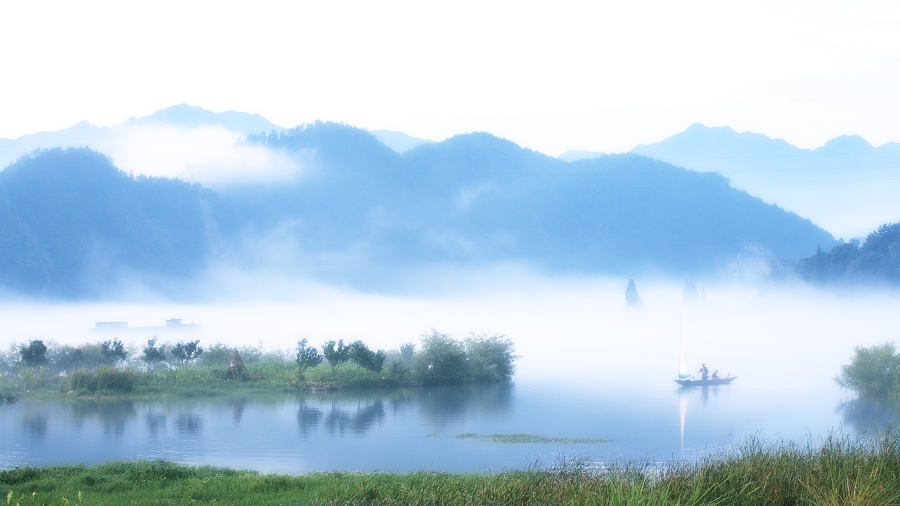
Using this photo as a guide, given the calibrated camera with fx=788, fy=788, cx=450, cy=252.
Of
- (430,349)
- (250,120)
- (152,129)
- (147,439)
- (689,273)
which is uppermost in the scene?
(250,120)

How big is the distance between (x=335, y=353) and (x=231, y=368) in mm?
4196

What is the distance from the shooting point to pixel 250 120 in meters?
149

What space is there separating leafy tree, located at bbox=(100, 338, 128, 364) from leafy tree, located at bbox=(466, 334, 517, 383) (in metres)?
14.7

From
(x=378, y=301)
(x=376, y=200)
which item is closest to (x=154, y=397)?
(x=378, y=301)

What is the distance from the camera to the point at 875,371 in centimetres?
2944

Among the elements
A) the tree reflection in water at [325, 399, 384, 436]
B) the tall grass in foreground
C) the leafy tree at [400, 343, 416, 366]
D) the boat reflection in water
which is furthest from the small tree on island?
the tall grass in foreground

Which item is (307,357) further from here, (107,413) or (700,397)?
(700,397)

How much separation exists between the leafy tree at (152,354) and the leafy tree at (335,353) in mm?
6617

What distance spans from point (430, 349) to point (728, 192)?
89.6 meters

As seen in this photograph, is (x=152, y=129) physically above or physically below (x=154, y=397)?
above

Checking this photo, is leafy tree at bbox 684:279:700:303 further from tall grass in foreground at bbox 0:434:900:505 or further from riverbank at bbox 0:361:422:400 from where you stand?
tall grass in foreground at bbox 0:434:900:505

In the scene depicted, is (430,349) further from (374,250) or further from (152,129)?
(152,129)

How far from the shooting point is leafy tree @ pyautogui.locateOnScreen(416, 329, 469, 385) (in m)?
33.8

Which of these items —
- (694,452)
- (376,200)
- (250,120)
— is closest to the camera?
(694,452)
